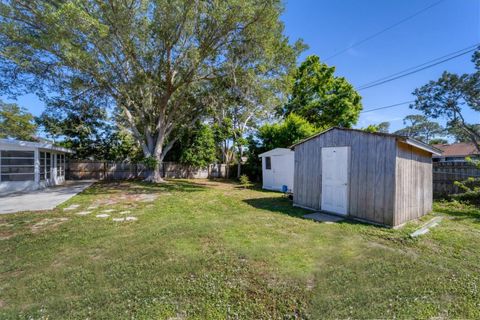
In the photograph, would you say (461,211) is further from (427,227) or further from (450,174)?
(427,227)

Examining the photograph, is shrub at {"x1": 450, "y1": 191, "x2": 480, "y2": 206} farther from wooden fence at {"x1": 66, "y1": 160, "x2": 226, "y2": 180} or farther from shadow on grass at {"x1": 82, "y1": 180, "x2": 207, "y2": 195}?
wooden fence at {"x1": 66, "y1": 160, "x2": 226, "y2": 180}

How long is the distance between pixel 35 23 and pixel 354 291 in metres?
14.0

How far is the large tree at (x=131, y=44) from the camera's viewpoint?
28.7ft

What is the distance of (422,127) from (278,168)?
4322cm

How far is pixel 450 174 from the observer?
8.27 metres

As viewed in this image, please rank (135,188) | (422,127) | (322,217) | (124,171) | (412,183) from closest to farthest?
(412,183) < (322,217) < (135,188) < (124,171) < (422,127)

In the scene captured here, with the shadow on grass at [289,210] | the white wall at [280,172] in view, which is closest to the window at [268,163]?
the white wall at [280,172]

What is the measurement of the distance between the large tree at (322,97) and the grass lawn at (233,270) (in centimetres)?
1393

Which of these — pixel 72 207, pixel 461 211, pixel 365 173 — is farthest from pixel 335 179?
pixel 72 207

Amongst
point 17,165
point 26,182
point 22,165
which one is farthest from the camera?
point 26,182

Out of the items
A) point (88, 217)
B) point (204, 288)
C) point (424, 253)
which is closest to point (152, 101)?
point (88, 217)

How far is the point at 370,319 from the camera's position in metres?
2.10

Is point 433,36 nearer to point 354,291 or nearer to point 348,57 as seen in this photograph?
point 348,57

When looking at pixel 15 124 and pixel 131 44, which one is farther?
pixel 15 124
